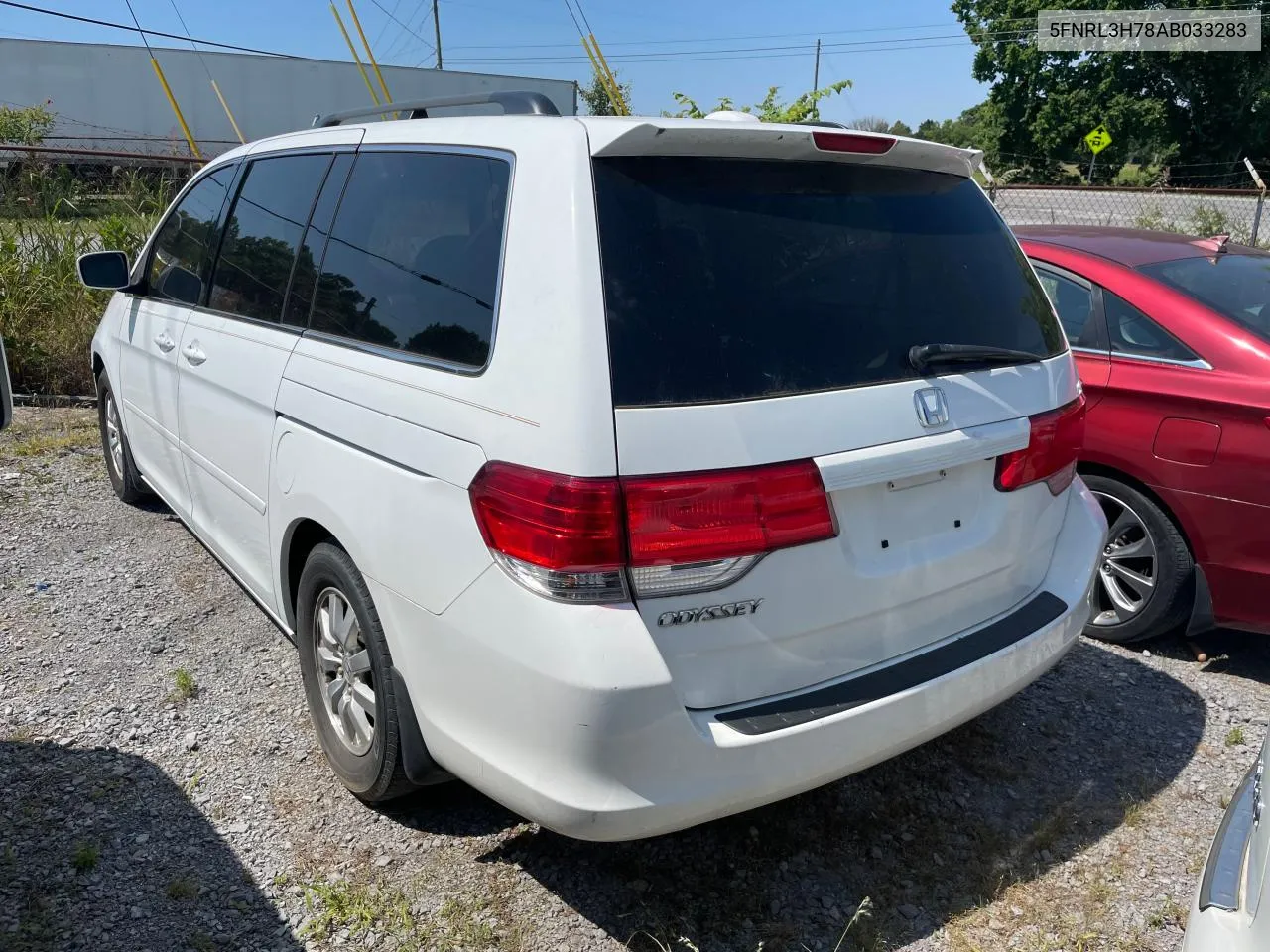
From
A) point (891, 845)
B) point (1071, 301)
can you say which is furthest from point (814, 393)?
point (1071, 301)

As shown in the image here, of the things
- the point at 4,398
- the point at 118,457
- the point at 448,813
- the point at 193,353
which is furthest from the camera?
the point at 118,457

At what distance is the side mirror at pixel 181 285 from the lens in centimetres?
390

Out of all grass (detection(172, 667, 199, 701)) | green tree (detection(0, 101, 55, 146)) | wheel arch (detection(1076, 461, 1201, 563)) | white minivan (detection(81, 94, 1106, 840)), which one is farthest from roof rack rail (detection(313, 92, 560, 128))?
green tree (detection(0, 101, 55, 146))

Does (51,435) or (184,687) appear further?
(51,435)

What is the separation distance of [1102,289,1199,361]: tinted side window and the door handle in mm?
3578

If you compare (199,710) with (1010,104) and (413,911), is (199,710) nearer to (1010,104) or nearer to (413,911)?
(413,911)

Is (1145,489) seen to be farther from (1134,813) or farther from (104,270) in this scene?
(104,270)

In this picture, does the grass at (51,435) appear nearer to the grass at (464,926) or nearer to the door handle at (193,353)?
the door handle at (193,353)

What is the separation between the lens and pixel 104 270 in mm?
4512

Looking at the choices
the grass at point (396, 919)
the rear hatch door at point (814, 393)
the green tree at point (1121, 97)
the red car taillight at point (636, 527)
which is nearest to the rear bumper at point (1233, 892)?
the rear hatch door at point (814, 393)

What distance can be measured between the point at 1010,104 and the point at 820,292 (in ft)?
150

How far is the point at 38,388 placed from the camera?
7.84 meters

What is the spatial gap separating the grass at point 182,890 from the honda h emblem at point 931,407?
7.21ft

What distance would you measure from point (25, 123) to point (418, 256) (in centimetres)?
2648
